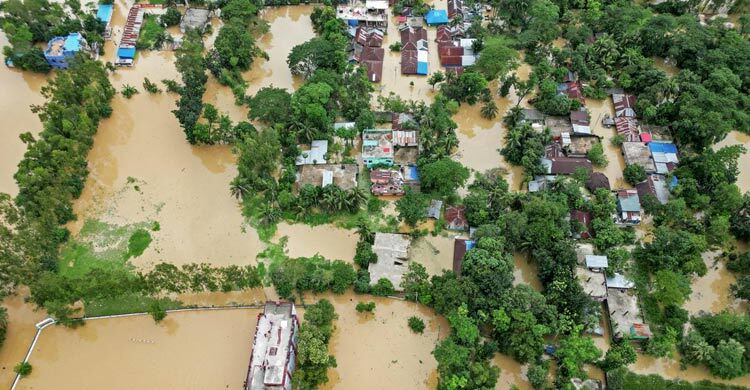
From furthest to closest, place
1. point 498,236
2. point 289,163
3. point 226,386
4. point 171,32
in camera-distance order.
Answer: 1. point 171,32
2. point 289,163
3. point 498,236
4. point 226,386

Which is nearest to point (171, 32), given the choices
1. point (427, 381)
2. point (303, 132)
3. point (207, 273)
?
point (303, 132)

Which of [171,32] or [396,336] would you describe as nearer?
[396,336]

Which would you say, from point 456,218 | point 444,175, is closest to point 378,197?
point 444,175

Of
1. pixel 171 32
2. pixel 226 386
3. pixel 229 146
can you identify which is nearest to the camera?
pixel 226 386

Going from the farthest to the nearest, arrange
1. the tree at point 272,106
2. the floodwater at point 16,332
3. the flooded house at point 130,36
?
the flooded house at point 130,36
the tree at point 272,106
the floodwater at point 16,332

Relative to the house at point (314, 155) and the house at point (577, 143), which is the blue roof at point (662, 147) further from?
the house at point (314, 155)

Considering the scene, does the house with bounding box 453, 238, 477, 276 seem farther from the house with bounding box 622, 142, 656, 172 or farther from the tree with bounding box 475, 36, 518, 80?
the tree with bounding box 475, 36, 518, 80

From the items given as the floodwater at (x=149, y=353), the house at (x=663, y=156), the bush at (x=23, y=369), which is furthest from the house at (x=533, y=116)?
the bush at (x=23, y=369)

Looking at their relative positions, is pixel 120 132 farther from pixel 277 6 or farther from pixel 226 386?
pixel 226 386
